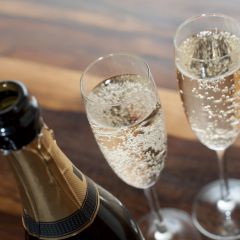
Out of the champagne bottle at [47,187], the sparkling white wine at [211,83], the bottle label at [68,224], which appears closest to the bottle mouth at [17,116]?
the champagne bottle at [47,187]

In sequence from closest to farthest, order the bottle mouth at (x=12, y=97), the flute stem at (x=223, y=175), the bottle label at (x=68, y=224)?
1. the bottle mouth at (x=12, y=97)
2. the bottle label at (x=68, y=224)
3. the flute stem at (x=223, y=175)

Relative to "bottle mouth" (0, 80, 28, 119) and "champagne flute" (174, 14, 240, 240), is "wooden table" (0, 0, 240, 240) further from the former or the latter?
"bottle mouth" (0, 80, 28, 119)

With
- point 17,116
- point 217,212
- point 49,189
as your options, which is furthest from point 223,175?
point 17,116

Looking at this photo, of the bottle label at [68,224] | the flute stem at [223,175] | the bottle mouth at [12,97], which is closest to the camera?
the bottle mouth at [12,97]

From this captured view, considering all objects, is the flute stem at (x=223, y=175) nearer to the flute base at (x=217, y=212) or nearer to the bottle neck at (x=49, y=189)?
the flute base at (x=217, y=212)

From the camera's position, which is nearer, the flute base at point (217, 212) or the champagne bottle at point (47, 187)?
the champagne bottle at point (47, 187)

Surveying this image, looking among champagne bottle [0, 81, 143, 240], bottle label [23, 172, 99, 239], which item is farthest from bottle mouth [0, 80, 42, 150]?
bottle label [23, 172, 99, 239]

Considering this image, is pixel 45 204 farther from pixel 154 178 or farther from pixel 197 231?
pixel 197 231
